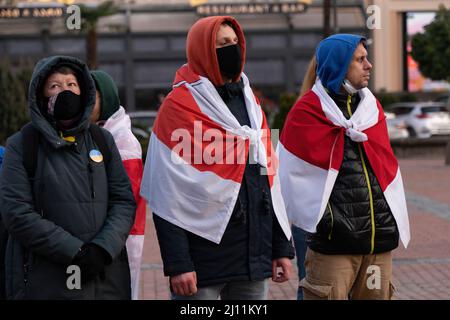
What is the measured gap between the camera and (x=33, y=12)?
36875 mm

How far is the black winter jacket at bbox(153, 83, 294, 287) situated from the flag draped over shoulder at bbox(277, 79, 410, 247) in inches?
16.5

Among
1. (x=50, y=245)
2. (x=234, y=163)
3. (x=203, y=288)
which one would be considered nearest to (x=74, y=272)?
(x=50, y=245)

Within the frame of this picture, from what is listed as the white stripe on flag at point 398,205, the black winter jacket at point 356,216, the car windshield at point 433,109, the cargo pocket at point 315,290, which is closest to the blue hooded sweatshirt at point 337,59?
the black winter jacket at point 356,216

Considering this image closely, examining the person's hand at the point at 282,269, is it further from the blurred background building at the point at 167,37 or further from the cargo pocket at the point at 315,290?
the blurred background building at the point at 167,37

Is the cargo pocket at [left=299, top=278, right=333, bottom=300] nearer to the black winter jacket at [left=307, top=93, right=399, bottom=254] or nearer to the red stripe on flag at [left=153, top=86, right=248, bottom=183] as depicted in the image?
the black winter jacket at [left=307, top=93, right=399, bottom=254]

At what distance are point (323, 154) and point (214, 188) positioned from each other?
737 mm

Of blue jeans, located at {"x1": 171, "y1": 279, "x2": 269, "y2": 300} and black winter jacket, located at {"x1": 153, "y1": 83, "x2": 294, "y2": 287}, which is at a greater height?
black winter jacket, located at {"x1": 153, "y1": 83, "x2": 294, "y2": 287}

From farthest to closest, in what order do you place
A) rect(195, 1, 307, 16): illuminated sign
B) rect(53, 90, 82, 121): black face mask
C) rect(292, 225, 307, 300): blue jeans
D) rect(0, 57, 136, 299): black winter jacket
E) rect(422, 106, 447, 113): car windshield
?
rect(195, 1, 307, 16): illuminated sign, rect(422, 106, 447, 113): car windshield, rect(292, 225, 307, 300): blue jeans, rect(53, 90, 82, 121): black face mask, rect(0, 57, 136, 299): black winter jacket

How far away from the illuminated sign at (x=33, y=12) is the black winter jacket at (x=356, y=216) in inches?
1332

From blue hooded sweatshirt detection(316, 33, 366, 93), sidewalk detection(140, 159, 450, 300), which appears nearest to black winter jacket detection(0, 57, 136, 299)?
blue hooded sweatshirt detection(316, 33, 366, 93)

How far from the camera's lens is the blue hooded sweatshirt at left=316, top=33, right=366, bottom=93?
167 inches

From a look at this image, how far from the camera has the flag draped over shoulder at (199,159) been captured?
3.69m

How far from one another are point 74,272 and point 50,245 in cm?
16

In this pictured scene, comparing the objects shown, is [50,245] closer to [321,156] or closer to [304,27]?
[321,156]
